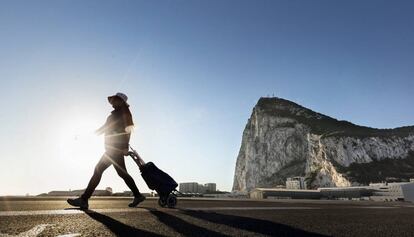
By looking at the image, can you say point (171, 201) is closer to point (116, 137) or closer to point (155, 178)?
point (155, 178)

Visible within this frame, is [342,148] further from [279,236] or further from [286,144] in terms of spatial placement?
[279,236]

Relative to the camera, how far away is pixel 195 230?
3.81 meters

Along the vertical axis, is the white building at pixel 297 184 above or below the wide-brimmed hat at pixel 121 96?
above

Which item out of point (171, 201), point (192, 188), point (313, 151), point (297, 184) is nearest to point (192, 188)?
point (192, 188)

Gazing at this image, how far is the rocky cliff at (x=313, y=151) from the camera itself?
125812mm

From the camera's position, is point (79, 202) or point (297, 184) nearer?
point (79, 202)

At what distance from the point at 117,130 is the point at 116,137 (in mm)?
134

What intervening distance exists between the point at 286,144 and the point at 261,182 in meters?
20.2

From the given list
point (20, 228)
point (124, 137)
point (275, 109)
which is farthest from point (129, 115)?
point (275, 109)

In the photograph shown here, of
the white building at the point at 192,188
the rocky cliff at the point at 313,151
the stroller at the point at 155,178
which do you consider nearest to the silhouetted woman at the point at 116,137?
the stroller at the point at 155,178

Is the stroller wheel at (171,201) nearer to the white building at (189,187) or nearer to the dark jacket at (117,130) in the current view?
the dark jacket at (117,130)

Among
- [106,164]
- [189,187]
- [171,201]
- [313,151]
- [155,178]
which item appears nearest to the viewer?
[106,164]

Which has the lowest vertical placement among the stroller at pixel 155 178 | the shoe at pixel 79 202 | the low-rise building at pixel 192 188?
the shoe at pixel 79 202

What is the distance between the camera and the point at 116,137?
22.1 ft
